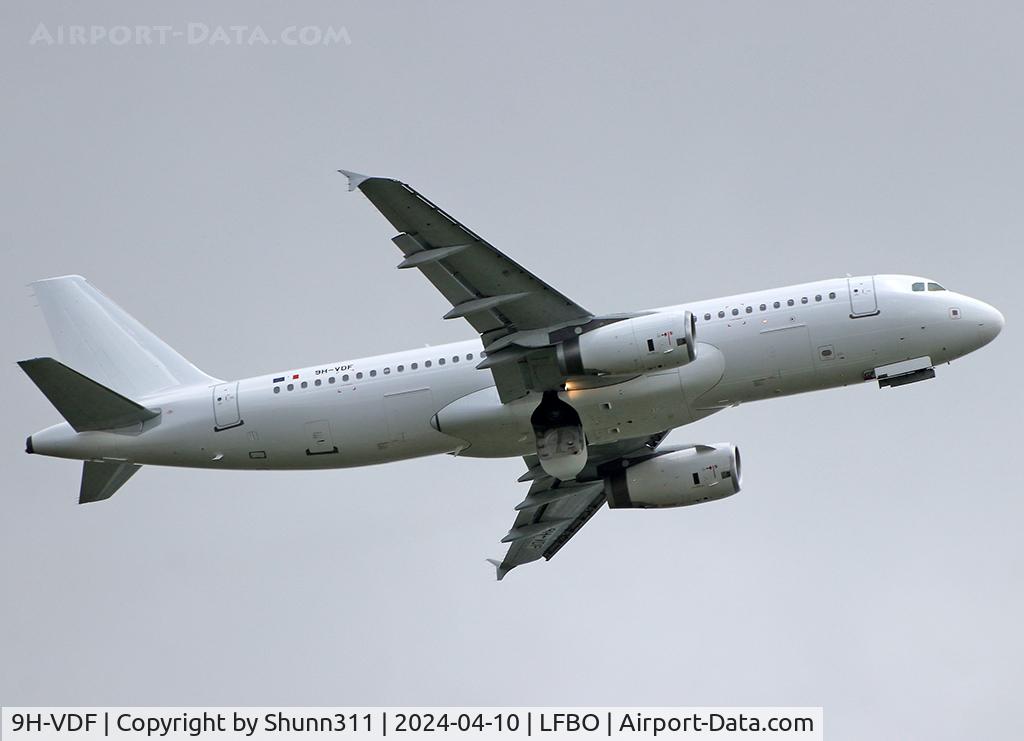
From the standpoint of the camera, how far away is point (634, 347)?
44.8 metres

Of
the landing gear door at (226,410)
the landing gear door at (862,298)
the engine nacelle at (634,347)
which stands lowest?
the landing gear door at (226,410)

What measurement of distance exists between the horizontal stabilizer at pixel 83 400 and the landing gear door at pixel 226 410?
2.09 m

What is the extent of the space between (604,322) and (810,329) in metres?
6.48

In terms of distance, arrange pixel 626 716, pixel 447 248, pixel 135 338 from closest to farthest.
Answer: pixel 447 248, pixel 626 716, pixel 135 338

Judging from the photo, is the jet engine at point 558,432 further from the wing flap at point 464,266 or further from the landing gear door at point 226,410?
the landing gear door at point 226,410

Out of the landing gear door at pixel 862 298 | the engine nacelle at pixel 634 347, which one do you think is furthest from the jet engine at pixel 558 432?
the landing gear door at pixel 862 298

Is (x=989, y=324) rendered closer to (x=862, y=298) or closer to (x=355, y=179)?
(x=862, y=298)

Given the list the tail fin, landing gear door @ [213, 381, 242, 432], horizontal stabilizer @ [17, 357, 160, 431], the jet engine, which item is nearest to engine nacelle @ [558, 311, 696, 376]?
the jet engine

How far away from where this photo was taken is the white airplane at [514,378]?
149 feet

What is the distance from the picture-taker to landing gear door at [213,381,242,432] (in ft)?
161

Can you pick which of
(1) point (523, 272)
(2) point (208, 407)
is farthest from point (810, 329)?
(2) point (208, 407)

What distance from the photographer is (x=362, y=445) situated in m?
48.6

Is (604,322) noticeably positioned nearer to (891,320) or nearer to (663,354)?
(663,354)

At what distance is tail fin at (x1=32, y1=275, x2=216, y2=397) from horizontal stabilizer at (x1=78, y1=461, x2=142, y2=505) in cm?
273
